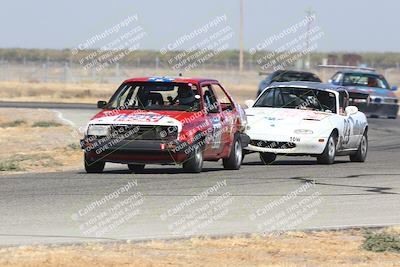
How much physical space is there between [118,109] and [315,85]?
4.98m

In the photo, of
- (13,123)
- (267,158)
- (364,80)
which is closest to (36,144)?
(267,158)

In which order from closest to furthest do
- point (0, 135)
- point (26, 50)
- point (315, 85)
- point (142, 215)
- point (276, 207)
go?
1. point (142, 215)
2. point (276, 207)
3. point (315, 85)
4. point (0, 135)
5. point (26, 50)

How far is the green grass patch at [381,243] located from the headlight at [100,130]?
6.52 m

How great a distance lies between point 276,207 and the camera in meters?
12.8

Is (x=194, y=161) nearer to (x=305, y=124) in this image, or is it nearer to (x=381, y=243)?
(x=305, y=124)

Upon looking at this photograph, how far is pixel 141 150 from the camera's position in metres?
16.0

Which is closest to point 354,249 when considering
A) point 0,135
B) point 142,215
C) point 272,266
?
point 272,266

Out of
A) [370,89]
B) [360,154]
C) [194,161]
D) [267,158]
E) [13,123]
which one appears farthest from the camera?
[370,89]

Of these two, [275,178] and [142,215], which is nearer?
[142,215]

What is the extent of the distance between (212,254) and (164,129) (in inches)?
266

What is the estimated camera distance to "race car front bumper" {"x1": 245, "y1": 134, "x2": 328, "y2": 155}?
18906mm

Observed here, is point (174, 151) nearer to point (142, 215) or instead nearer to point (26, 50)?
point (142, 215)

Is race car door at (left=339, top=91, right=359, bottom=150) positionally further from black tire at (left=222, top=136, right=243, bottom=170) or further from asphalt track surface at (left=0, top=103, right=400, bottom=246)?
black tire at (left=222, top=136, right=243, bottom=170)

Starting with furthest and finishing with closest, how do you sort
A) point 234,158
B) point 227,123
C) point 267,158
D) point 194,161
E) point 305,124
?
point 267,158 → point 305,124 → point 234,158 → point 227,123 → point 194,161
